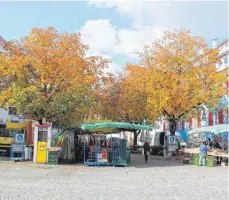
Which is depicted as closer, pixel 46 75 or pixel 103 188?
pixel 103 188

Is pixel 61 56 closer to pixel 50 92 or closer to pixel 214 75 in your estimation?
pixel 50 92

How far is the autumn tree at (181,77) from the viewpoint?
3200 centimetres

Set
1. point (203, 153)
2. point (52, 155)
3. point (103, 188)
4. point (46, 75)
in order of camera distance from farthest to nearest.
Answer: point (46, 75) → point (203, 153) → point (52, 155) → point (103, 188)

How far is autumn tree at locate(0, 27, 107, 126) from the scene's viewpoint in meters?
25.5

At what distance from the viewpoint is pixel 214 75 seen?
1280 inches

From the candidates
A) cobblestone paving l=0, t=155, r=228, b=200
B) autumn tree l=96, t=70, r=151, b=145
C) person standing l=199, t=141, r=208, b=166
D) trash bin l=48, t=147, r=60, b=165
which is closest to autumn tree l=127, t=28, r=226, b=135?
autumn tree l=96, t=70, r=151, b=145

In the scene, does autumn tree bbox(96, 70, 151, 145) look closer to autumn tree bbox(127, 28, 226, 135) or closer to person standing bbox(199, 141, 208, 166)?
autumn tree bbox(127, 28, 226, 135)

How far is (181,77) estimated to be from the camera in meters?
32.2

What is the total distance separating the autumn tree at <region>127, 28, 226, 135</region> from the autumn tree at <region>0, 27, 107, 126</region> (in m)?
6.33

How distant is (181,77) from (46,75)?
39.9ft

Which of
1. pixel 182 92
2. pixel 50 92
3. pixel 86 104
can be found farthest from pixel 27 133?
pixel 182 92

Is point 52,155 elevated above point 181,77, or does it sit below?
below

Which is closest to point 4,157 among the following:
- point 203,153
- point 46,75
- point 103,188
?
point 46,75

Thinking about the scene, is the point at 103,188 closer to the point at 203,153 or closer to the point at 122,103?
the point at 203,153
